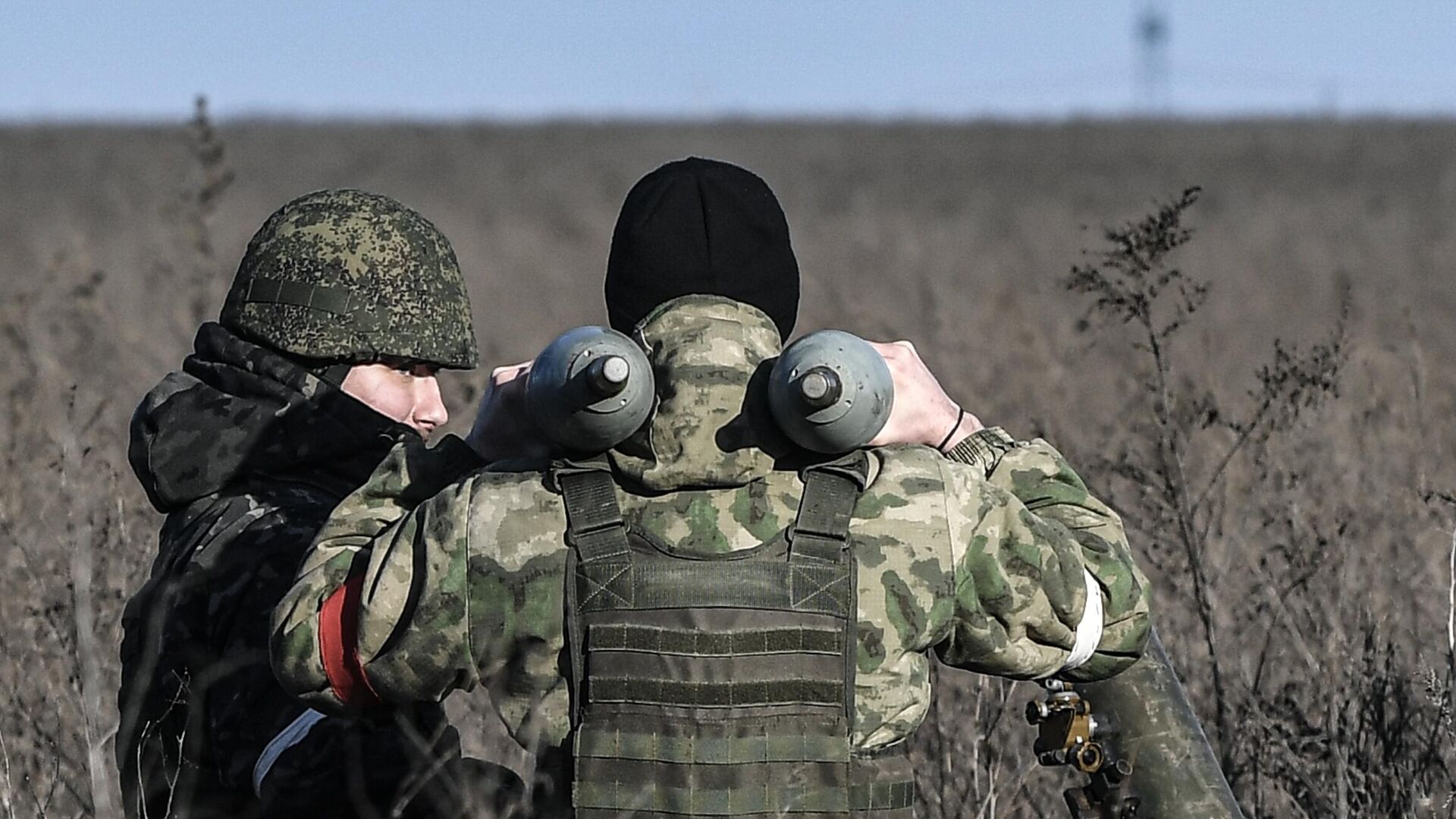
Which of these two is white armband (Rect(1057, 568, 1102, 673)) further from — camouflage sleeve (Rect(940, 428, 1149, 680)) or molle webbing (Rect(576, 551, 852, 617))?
molle webbing (Rect(576, 551, 852, 617))

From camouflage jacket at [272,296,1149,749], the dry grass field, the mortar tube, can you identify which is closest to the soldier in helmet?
the dry grass field

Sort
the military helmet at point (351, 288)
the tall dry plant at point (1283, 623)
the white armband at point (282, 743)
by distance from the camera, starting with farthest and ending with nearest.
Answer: the tall dry plant at point (1283, 623)
the military helmet at point (351, 288)
the white armband at point (282, 743)

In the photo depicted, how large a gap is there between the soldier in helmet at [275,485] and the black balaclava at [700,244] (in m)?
0.50

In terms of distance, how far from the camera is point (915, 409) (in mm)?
2682

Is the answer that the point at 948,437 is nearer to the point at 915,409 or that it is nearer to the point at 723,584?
the point at 915,409

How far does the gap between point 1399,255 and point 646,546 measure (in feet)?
65.9

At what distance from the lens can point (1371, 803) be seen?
3857mm

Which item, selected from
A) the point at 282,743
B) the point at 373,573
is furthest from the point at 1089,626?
the point at 282,743

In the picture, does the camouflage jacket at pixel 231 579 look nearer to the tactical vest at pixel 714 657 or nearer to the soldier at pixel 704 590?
the soldier at pixel 704 590

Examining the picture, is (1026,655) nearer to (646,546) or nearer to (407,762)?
(646,546)

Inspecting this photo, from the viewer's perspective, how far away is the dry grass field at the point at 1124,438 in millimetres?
4027

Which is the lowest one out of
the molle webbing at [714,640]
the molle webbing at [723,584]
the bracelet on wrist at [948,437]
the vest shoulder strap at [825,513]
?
the molle webbing at [714,640]

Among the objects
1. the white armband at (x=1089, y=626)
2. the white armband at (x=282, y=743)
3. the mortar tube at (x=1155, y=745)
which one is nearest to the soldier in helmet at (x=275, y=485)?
the white armband at (x=282, y=743)

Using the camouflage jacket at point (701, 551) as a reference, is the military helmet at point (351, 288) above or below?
above
